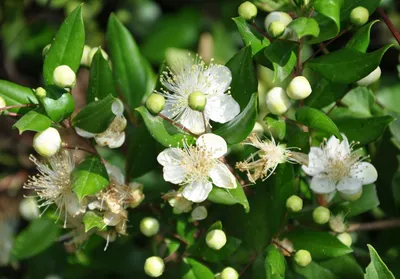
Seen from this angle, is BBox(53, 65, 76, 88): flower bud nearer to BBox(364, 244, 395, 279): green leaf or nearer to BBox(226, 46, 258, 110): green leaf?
BBox(226, 46, 258, 110): green leaf

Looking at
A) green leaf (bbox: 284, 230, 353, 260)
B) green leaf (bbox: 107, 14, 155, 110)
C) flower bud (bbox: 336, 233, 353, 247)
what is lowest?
flower bud (bbox: 336, 233, 353, 247)

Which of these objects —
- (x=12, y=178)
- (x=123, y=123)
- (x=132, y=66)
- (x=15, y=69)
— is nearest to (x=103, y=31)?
(x=15, y=69)

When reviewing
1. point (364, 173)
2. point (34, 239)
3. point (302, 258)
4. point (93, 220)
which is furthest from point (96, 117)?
point (34, 239)

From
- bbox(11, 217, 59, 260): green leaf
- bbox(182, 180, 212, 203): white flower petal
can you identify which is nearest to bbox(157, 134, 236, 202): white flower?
bbox(182, 180, 212, 203): white flower petal

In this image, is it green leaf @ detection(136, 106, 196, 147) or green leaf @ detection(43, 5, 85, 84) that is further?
green leaf @ detection(43, 5, 85, 84)

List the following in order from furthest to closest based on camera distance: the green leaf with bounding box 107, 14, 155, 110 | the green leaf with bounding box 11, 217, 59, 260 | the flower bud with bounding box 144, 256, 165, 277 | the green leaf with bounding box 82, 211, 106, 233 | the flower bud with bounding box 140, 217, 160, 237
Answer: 1. the green leaf with bounding box 11, 217, 59, 260
2. the green leaf with bounding box 107, 14, 155, 110
3. the flower bud with bounding box 140, 217, 160, 237
4. the flower bud with bounding box 144, 256, 165, 277
5. the green leaf with bounding box 82, 211, 106, 233

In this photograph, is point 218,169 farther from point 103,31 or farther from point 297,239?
point 103,31

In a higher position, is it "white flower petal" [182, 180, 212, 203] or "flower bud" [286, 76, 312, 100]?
"flower bud" [286, 76, 312, 100]

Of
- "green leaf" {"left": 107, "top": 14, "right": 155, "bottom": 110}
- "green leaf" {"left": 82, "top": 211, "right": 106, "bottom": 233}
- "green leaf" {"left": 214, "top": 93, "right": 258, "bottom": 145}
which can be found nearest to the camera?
"green leaf" {"left": 214, "top": 93, "right": 258, "bottom": 145}
